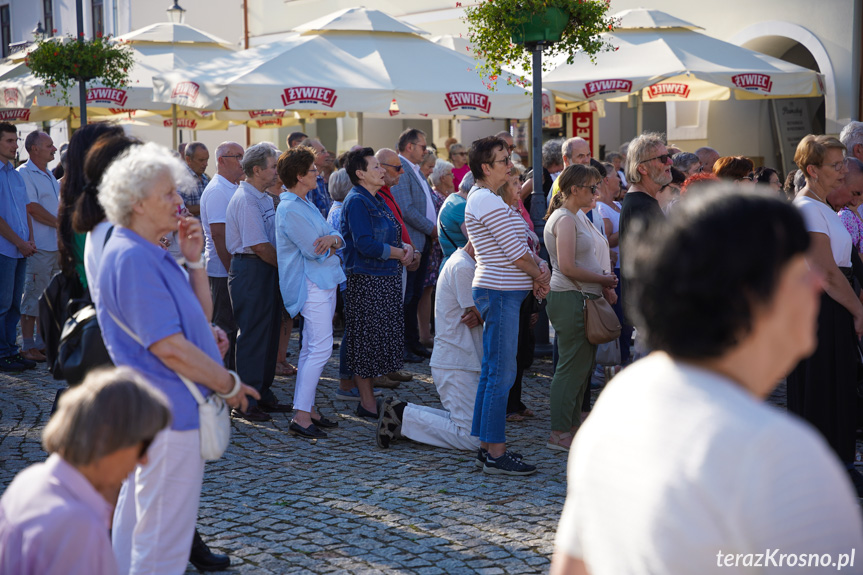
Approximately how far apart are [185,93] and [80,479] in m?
10.2

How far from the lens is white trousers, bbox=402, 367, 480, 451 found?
6223 mm

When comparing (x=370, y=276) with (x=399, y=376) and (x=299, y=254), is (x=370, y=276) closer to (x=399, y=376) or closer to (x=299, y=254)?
(x=299, y=254)

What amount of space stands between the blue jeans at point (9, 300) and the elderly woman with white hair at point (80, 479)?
24.8 ft

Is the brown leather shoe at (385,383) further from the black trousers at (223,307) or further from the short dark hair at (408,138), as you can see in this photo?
the short dark hair at (408,138)

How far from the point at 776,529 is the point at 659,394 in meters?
0.26

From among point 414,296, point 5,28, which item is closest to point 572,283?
point 414,296

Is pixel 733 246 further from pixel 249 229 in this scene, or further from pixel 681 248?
pixel 249 229

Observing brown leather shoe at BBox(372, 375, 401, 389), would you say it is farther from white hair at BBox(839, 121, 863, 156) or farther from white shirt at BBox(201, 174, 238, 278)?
white hair at BBox(839, 121, 863, 156)

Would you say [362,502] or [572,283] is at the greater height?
[572,283]

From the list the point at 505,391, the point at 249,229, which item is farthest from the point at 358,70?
the point at 505,391

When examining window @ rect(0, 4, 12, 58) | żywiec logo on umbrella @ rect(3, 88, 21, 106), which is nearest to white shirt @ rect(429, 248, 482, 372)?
żywiec logo on umbrella @ rect(3, 88, 21, 106)

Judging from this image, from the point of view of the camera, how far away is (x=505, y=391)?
5531mm

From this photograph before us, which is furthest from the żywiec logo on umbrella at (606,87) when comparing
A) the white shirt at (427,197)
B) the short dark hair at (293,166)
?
the short dark hair at (293,166)

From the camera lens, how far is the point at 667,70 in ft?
40.3
